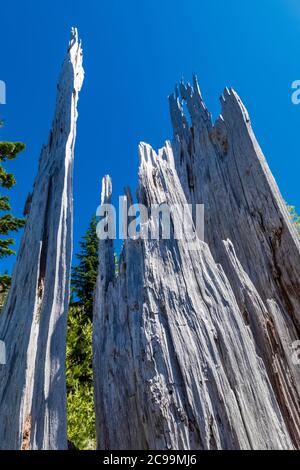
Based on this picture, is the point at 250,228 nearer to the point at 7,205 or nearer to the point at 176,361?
the point at 176,361

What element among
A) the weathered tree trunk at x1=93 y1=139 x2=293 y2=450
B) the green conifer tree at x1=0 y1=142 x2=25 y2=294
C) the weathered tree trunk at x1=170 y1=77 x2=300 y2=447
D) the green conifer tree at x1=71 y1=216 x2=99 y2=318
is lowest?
the weathered tree trunk at x1=93 y1=139 x2=293 y2=450

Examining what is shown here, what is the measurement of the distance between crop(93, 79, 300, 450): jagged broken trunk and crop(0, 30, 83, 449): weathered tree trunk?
1.80ft

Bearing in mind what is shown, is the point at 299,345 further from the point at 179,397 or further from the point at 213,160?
the point at 213,160

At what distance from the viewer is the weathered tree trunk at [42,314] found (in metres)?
2.16

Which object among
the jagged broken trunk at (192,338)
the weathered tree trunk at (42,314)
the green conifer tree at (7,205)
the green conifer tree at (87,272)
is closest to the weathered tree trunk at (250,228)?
the jagged broken trunk at (192,338)

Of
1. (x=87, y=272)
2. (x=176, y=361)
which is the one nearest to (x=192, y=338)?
(x=176, y=361)

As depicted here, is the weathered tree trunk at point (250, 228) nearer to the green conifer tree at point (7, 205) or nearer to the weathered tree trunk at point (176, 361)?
the weathered tree trunk at point (176, 361)

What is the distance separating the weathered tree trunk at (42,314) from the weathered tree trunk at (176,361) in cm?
53

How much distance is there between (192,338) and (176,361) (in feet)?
0.82

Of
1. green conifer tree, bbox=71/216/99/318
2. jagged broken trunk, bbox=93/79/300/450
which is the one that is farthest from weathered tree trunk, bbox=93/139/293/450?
green conifer tree, bbox=71/216/99/318

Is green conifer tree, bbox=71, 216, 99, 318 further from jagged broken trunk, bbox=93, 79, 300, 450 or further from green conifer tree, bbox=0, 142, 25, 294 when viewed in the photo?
jagged broken trunk, bbox=93, 79, 300, 450

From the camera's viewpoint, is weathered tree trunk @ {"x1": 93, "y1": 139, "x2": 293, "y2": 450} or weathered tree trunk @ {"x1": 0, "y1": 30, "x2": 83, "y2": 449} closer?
weathered tree trunk @ {"x1": 0, "y1": 30, "x2": 83, "y2": 449}

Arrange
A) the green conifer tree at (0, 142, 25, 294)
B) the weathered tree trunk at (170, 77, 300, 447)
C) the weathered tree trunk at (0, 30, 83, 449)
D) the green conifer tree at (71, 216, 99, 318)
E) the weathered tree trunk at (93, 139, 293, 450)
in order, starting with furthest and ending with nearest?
1. the green conifer tree at (71, 216, 99, 318)
2. the green conifer tree at (0, 142, 25, 294)
3. the weathered tree trunk at (170, 77, 300, 447)
4. the weathered tree trunk at (93, 139, 293, 450)
5. the weathered tree trunk at (0, 30, 83, 449)

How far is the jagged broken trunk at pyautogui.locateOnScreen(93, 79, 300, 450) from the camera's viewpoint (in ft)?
7.69
